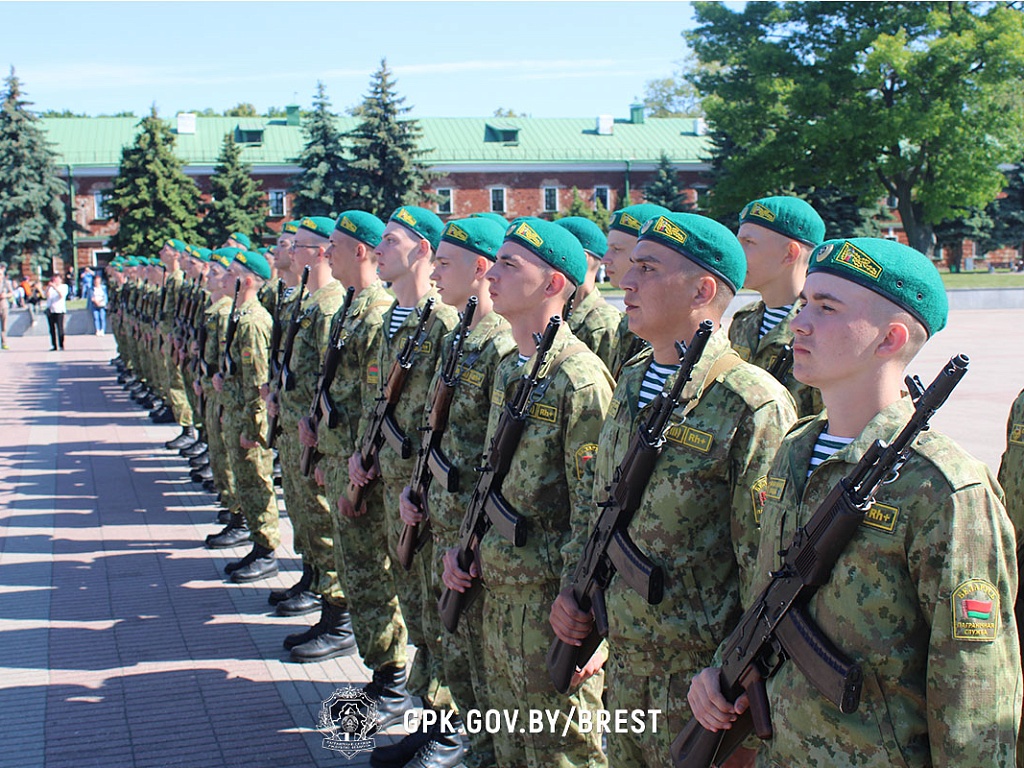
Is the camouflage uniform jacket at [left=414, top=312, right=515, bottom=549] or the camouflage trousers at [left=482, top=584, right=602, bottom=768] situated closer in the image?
the camouflage trousers at [left=482, top=584, right=602, bottom=768]

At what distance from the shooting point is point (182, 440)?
44.6 ft

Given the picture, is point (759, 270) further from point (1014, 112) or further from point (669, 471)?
point (1014, 112)

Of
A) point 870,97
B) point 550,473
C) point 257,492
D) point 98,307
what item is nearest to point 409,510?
point 550,473

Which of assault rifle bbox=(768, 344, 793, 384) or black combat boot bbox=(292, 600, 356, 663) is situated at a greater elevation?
assault rifle bbox=(768, 344, 793, 384)

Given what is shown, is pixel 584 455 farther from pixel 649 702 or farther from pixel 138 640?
pixel 138 640

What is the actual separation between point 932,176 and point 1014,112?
3354 mm

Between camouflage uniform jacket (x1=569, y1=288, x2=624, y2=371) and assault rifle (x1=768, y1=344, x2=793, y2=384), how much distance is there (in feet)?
→ 5.51

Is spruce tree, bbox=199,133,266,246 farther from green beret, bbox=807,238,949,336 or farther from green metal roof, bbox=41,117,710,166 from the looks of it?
green beret, bbox=807,238,949,336

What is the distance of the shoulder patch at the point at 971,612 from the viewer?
217cm

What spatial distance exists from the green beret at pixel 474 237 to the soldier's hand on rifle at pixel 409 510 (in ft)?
3.68

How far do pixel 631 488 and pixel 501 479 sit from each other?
2.74 feet

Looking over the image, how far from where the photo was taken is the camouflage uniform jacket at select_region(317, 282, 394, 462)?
231 inches

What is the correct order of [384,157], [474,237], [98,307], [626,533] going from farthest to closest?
[384,157] < [98,307] < [474,237] < [626,533]

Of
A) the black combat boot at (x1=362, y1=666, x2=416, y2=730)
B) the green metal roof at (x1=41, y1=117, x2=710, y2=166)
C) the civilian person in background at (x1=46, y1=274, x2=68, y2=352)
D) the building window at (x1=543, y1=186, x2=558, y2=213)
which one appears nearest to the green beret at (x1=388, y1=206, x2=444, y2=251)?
the black combat boot at (x1=362, y1=666, x2=416, y2=730)
